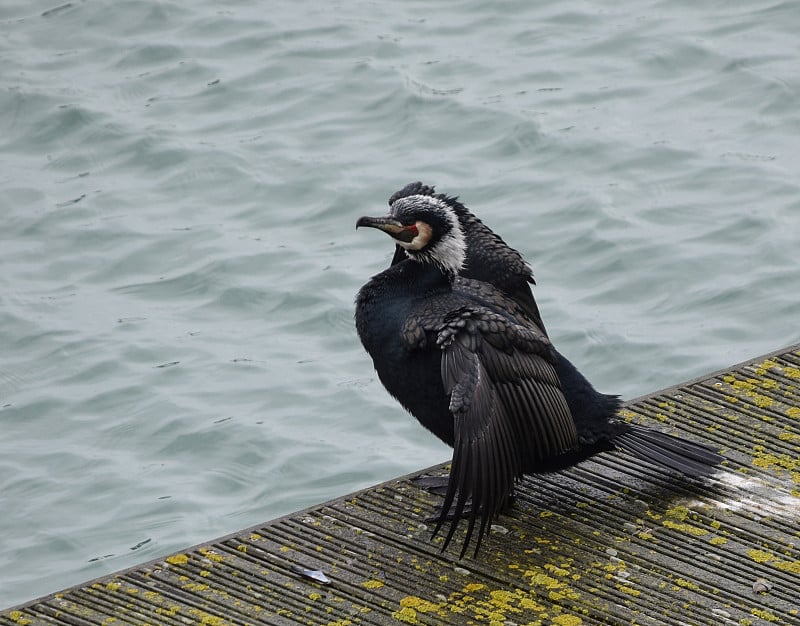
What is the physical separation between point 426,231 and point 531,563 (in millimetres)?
1135

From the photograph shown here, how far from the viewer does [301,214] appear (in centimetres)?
939

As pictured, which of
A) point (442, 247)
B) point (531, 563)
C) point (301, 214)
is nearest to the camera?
point (531, 563)

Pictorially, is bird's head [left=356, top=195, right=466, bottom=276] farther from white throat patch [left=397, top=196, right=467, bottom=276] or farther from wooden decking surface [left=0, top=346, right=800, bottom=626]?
wooden decking surface [left=0, top=346, right=800, bottom=626]

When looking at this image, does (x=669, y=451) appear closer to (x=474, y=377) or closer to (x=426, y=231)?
(x=474, y=377)

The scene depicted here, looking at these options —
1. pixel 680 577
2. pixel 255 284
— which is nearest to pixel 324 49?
pixel 255 284

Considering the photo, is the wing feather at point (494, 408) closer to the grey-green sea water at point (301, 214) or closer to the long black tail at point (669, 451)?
the long black tail at point (669, 451)

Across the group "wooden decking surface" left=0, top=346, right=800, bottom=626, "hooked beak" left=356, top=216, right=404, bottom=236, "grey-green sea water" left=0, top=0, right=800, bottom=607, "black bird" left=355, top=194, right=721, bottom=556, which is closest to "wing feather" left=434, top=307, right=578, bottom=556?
"black bird" left=355, top=194, right=721, bottom=556

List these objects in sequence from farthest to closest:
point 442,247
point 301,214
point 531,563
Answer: point 301,214, point 442,247, point 531,563

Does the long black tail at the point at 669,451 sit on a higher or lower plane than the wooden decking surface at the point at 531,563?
higher

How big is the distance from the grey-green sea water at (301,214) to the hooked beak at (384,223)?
7.94 ft

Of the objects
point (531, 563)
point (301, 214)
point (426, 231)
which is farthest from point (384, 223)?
point (301, 214)

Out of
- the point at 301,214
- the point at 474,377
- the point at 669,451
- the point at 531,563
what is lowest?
the point at 301,214

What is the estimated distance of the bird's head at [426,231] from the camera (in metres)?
4.83

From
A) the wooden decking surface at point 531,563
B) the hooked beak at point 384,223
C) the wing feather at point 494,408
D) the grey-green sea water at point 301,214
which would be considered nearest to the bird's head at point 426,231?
the hooked beak at point 384,223
